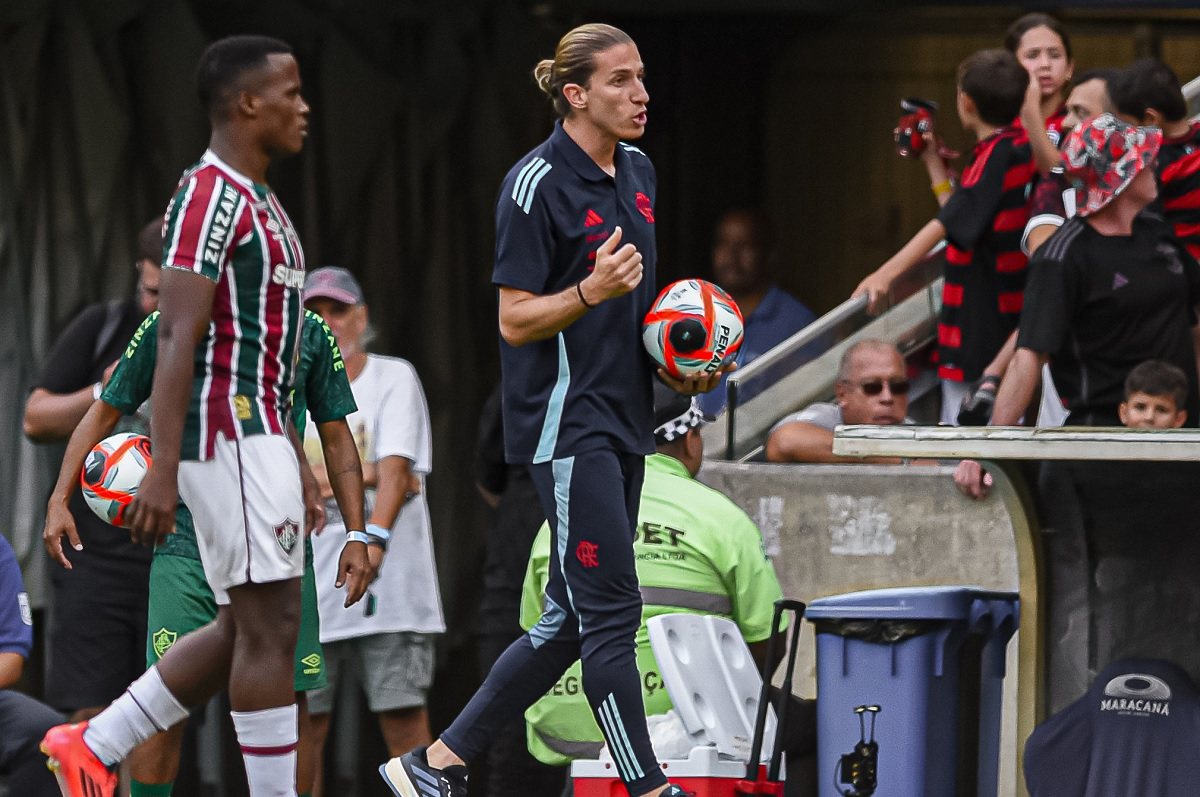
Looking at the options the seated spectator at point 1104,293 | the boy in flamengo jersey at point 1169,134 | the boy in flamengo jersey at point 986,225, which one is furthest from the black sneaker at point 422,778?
the boy in flamengo jersey at point 1169,134

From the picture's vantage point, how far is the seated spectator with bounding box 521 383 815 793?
700 centimetres

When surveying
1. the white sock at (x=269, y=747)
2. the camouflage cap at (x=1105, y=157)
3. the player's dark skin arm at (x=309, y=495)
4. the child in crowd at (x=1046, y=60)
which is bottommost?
the white sock at (x=269, y=747)

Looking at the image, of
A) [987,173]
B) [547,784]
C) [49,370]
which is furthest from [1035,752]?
[49,370]

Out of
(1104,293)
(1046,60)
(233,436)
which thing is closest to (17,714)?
(233,436)

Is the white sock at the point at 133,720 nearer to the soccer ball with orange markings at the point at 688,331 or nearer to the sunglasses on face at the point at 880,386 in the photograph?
the soccer ball with orange markings at the point at 688,331

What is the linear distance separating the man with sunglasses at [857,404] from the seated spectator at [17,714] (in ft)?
10.3

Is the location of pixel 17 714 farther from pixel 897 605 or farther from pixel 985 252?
pixel 985 252

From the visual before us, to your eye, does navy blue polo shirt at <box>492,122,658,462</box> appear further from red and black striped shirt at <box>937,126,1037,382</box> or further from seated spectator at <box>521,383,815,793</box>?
red and black striped shirt at <box>937,126,1037,382</box>

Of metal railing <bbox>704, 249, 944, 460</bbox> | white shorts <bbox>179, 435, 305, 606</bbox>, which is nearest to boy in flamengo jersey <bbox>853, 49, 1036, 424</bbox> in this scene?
metal railing <bbox>704, 249, 944, 460</bbox>

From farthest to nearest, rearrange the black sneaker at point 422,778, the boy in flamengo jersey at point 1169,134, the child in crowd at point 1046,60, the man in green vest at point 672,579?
1. the child in crowd at point 1046,60
2. the boy in flamengo jersey at point 1169,134
3. the man in green vest at point 672,579
4. the black sneaker at point 422,778

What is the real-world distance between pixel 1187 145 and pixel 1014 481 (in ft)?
6.69

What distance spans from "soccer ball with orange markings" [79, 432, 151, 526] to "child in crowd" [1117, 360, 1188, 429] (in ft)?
10.7

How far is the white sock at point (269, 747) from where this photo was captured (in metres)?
5.97

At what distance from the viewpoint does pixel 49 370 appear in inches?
331
